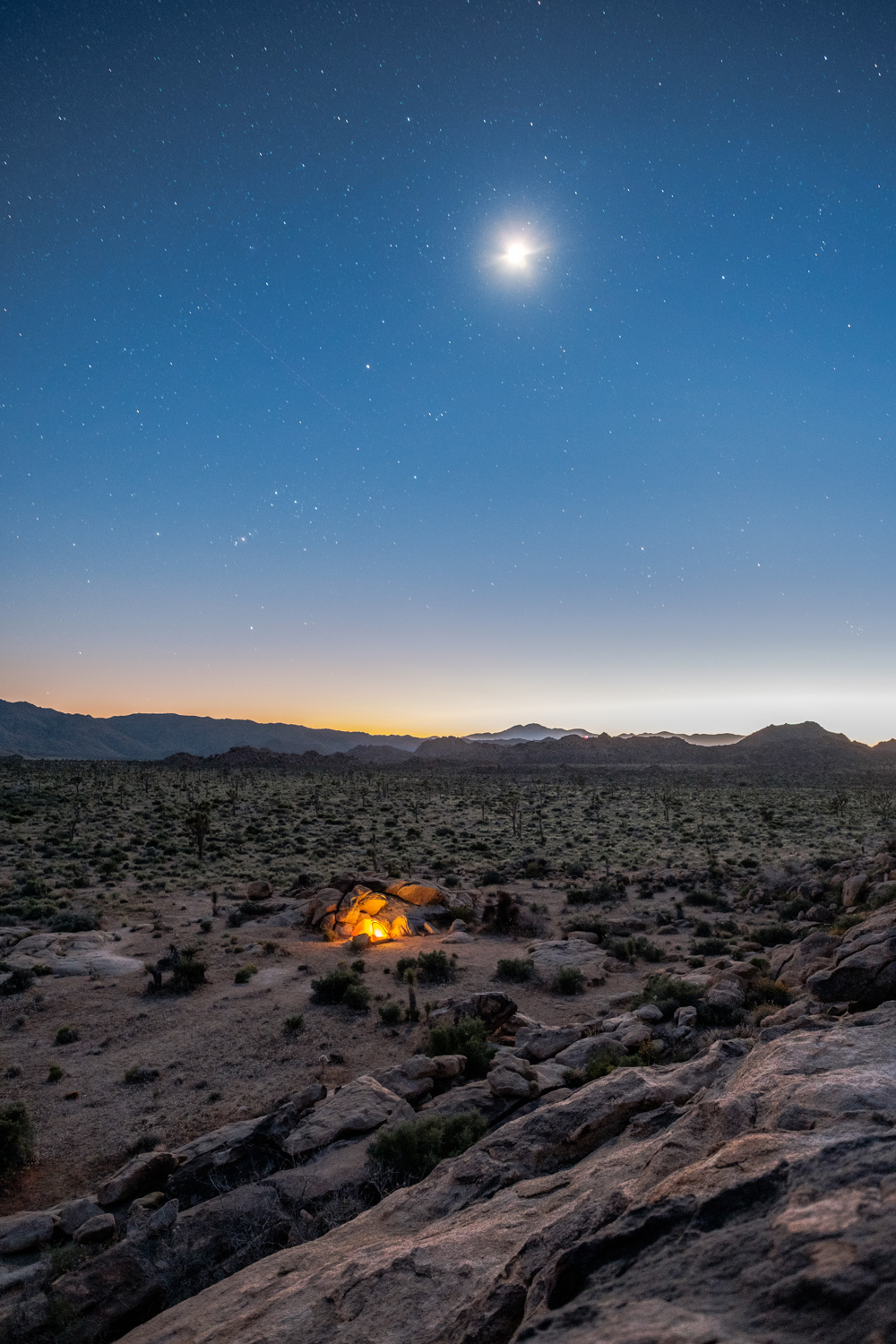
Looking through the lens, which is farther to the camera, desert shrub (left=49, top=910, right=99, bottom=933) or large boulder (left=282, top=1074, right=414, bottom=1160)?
desert shrub (left=49, top=910, right=99, bottom=933)

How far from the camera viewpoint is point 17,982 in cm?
1811

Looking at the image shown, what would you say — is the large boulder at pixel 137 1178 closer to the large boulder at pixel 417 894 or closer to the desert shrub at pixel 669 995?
the desert shrub at pixel 669 995

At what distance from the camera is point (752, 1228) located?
3.65 meters

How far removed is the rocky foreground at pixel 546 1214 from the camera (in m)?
3.35

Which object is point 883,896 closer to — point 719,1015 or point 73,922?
point 719,1015

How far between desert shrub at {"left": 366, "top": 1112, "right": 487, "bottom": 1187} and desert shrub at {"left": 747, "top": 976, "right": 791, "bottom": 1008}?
723 centimetres

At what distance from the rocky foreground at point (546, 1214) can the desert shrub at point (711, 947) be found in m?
9.21

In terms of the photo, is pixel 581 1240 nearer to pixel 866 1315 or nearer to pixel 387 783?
pixel 866 1315

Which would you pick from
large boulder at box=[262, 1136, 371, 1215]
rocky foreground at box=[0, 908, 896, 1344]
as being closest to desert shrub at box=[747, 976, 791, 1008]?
rocky foreground at box=[0, 908, 896, 1344]

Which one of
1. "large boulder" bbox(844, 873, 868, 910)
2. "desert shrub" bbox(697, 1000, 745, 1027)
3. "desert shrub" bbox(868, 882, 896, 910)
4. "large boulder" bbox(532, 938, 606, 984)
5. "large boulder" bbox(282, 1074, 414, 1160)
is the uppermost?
"desert shrub" bbox(868, 882, 896, 910)

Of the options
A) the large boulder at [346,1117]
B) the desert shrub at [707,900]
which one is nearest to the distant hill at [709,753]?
the desert shrub at [707,900]

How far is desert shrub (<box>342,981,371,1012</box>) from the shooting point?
Answer: 56.7 feet

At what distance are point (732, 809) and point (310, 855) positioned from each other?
4049cm

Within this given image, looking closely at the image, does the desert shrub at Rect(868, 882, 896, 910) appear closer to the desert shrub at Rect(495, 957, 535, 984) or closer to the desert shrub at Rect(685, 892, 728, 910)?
the desert shrub at Rect(685, 892, 728, 910)
